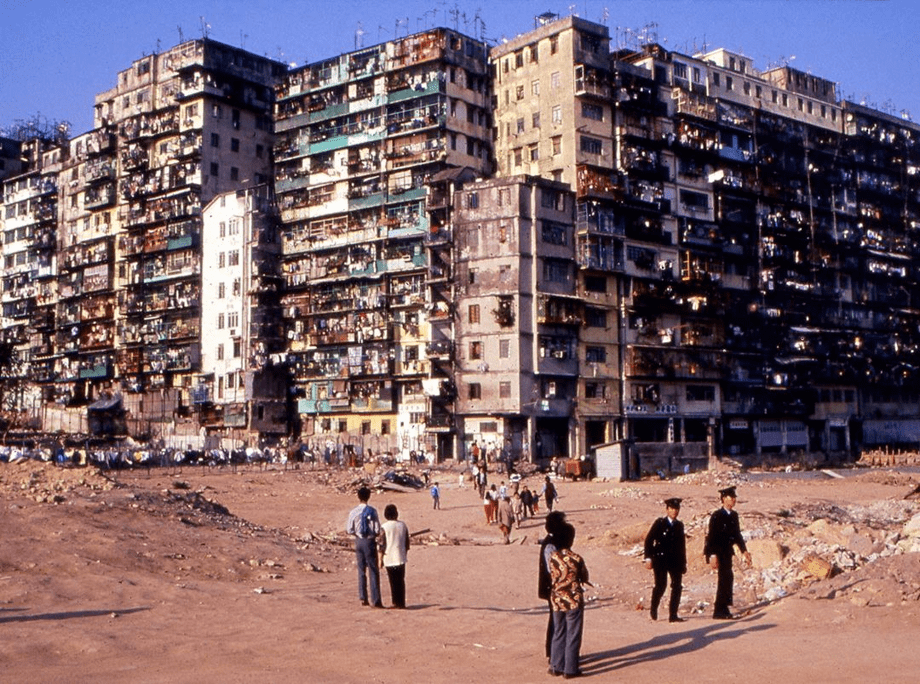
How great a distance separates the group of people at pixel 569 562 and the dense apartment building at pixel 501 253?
170ft

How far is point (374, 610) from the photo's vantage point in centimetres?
1678

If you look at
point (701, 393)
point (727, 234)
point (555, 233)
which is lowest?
point (701, 393)

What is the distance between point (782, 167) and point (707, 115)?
11.4 meters

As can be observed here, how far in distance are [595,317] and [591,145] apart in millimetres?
13992

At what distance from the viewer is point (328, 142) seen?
8688cm

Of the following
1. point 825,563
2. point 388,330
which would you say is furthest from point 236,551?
point 388,330

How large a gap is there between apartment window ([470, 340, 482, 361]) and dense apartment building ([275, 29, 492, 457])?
4648 millimetres

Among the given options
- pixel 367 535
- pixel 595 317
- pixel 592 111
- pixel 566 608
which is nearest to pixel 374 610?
pixel 367 535

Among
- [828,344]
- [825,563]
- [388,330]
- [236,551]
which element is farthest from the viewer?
[828,344]

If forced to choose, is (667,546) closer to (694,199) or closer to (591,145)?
(591,145)

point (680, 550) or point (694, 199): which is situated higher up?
point (694, 199)

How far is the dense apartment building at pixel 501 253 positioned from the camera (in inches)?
2943

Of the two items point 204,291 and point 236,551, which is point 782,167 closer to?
point 204,291

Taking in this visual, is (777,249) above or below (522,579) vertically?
above
